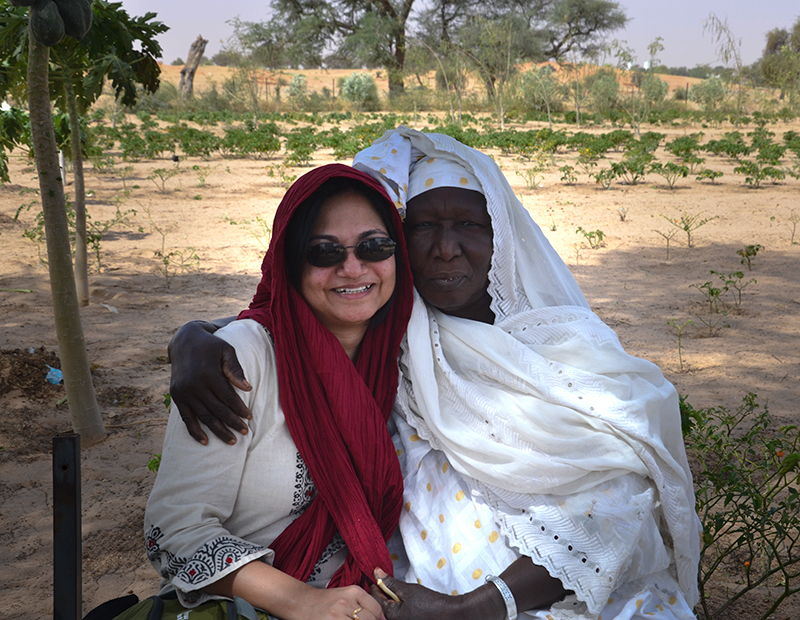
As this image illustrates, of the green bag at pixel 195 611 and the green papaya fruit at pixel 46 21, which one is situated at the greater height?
the green papaya fruit at pixel 46 21

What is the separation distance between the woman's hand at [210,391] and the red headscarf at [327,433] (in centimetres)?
12

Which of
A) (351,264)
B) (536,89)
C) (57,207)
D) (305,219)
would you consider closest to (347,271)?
(351,264)

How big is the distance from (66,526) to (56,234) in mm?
2075

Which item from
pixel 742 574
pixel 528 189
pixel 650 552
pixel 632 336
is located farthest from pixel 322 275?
pixel 528 189

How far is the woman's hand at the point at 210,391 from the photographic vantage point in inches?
55.0

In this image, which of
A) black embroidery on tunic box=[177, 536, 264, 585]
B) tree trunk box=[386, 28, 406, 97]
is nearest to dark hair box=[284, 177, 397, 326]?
black embroidery on tunic box=[177, 536, 264, 585]

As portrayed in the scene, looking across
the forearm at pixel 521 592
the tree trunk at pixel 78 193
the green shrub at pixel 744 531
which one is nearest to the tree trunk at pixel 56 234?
the tree trunk at pixel 78 193

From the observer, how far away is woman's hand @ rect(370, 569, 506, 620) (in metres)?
1.40

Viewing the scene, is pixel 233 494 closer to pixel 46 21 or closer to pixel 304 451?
pixel 304 451

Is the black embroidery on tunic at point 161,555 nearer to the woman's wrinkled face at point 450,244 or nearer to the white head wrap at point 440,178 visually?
the woman's wrinkled face at point 450,244

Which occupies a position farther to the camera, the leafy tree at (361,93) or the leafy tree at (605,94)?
the leafy tree at (361,93)

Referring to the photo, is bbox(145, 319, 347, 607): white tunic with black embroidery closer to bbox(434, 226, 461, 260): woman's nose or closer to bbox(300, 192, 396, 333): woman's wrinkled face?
bbox(300, 192, 396, 333): woman's wrinkled face

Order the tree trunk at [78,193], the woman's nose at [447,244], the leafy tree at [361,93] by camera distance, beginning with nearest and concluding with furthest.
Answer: the woman's nose at [447,244]
the tree trunk at [78,193]
the leafy tree at [361,93]

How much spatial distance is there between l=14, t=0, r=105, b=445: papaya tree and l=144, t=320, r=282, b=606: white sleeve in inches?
66.2
